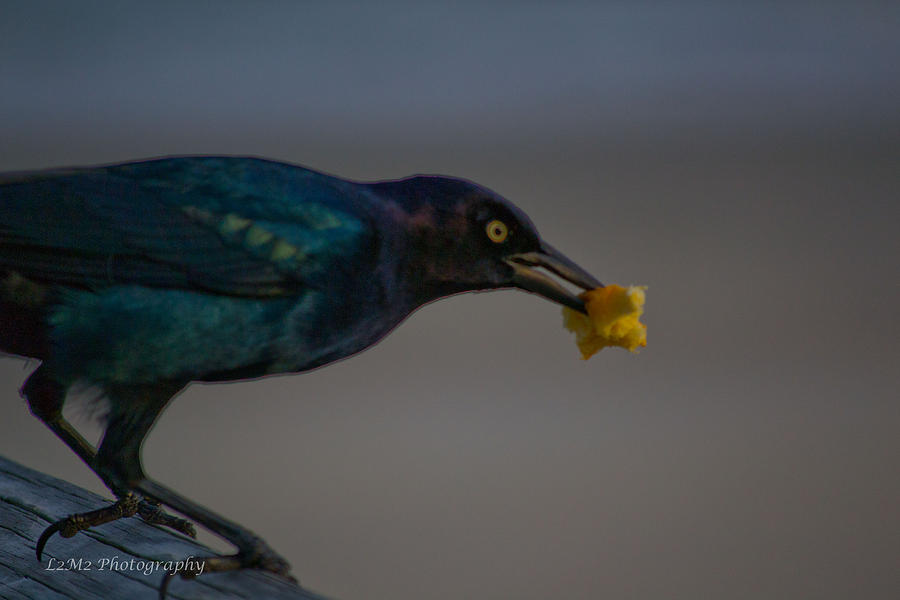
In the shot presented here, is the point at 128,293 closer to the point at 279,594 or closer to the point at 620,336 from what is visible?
the point at 279,594

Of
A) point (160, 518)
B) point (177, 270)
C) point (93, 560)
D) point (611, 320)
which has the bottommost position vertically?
point (93, 560)

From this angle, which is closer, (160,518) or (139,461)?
(139,461)

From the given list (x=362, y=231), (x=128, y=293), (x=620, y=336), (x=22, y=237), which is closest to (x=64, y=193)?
(x=22, y=237)

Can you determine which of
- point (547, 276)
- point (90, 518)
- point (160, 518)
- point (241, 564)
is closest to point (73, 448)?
point (90, 518)

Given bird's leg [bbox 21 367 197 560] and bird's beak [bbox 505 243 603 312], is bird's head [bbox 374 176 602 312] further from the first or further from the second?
bird's leg [bbox 21 367 197 560]

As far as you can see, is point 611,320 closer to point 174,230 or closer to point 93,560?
point 174,230

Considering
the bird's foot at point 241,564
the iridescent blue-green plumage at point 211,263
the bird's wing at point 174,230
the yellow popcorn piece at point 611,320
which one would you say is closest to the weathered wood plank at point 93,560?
the bird's foot at point 241,564
